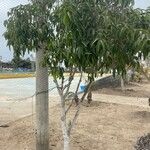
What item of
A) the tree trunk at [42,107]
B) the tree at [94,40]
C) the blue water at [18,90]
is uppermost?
the tree at [94,40]

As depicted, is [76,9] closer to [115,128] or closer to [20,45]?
[20,45]

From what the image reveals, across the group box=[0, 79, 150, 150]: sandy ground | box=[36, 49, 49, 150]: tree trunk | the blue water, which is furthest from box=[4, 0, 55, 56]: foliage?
the blue water

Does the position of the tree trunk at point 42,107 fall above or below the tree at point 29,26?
below

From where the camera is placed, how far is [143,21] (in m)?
6.57

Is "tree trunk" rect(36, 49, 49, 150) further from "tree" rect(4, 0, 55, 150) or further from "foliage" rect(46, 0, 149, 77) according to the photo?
"foliage" rect(46, 0, 149, 77)

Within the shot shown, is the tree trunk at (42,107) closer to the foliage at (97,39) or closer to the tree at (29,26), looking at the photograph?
the tree at (29,26)

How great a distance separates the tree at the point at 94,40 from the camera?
19.5ft

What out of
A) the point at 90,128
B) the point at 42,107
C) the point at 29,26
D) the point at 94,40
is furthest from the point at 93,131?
the point at 94,40

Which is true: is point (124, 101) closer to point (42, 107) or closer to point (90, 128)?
point (90, 128)

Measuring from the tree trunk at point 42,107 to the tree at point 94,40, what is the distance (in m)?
2.05

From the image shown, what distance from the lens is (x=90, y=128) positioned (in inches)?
468

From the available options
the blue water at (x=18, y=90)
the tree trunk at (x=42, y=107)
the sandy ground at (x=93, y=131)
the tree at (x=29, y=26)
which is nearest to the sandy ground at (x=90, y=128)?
the sandy ground at (x=93, y=131)

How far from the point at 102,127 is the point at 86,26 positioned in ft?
20.8

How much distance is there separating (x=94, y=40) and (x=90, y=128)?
6161 millimetres
